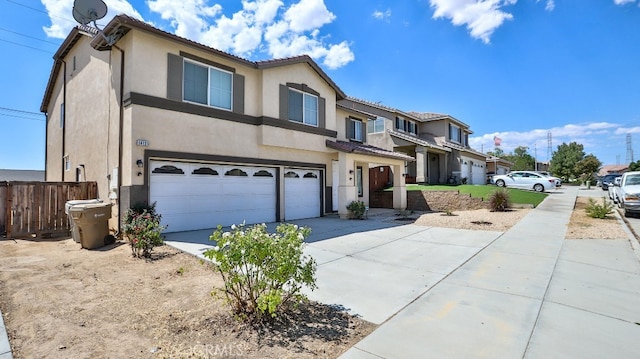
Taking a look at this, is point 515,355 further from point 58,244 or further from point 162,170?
point 58,244

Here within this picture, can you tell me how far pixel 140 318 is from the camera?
425cm

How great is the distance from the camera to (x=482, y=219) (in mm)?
13516

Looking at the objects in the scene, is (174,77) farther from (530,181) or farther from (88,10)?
(530,181)

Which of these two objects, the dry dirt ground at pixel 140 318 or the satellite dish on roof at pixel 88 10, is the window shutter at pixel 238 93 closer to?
the satellite dish on roof at pixel 88 10

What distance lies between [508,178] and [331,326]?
30.3 metres

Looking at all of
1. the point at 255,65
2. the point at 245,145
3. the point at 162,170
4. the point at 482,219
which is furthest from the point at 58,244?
the point at 482,219

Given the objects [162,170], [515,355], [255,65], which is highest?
[255,65]

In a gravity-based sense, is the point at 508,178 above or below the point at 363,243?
above

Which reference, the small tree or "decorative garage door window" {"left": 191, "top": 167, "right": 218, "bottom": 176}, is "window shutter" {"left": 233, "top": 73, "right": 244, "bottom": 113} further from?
the small tree

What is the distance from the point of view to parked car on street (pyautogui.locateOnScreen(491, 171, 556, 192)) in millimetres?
27297

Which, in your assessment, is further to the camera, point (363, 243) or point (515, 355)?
point (363, 243)

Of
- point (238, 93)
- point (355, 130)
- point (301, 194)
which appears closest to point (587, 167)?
point (355, 130)

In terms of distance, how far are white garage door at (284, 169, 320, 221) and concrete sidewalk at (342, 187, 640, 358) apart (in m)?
8.76

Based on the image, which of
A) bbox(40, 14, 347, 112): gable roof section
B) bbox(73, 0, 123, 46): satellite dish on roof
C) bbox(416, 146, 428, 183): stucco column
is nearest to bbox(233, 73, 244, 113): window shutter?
bbox(40, 14, 347, 112): gable roof section
